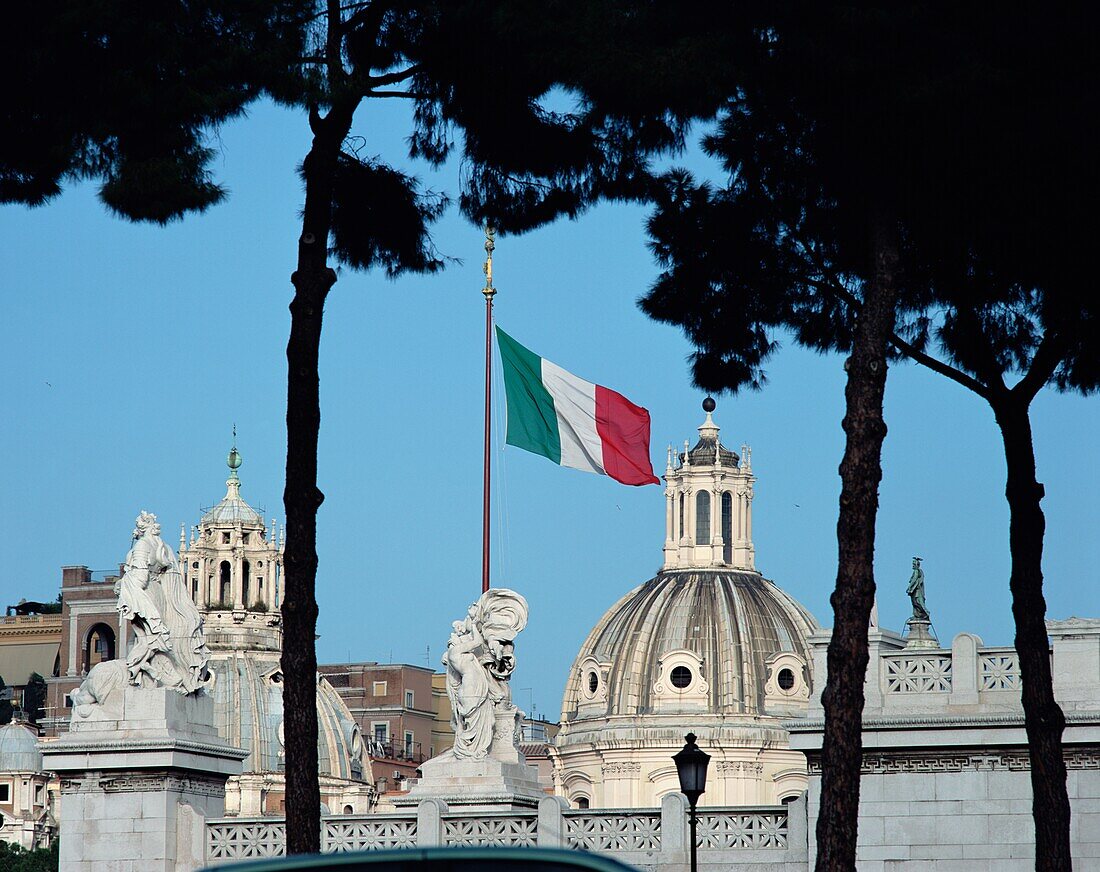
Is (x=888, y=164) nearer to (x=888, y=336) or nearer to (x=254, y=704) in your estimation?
(x=888, y=336)

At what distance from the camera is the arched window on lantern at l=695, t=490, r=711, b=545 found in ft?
429

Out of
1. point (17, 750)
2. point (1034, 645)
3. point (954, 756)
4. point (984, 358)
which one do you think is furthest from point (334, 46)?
point (17, 750)

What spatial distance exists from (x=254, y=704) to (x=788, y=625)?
29343 mm

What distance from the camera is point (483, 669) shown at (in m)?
23.2

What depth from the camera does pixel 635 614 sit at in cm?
Result: 12875

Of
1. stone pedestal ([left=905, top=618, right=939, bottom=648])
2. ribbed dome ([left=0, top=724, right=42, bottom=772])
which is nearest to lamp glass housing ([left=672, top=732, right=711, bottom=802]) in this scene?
stone pedestal ([left=905, top=618, right=939, bottom=648])

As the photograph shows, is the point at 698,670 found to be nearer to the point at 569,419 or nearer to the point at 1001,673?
the point at 569,419

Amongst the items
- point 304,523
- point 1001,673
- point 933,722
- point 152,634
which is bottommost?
point 933,722

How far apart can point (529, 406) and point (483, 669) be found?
8512 millimetres

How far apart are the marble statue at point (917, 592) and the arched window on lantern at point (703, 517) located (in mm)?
66084

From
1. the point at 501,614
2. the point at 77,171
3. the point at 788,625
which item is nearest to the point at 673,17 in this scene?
the point at 77,171

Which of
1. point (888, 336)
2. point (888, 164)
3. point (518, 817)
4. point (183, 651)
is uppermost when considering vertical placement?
point (888, 164)

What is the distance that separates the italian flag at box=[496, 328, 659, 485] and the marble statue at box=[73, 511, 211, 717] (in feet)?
30.1

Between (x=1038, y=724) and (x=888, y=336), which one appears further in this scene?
(x=1038, y=724)
